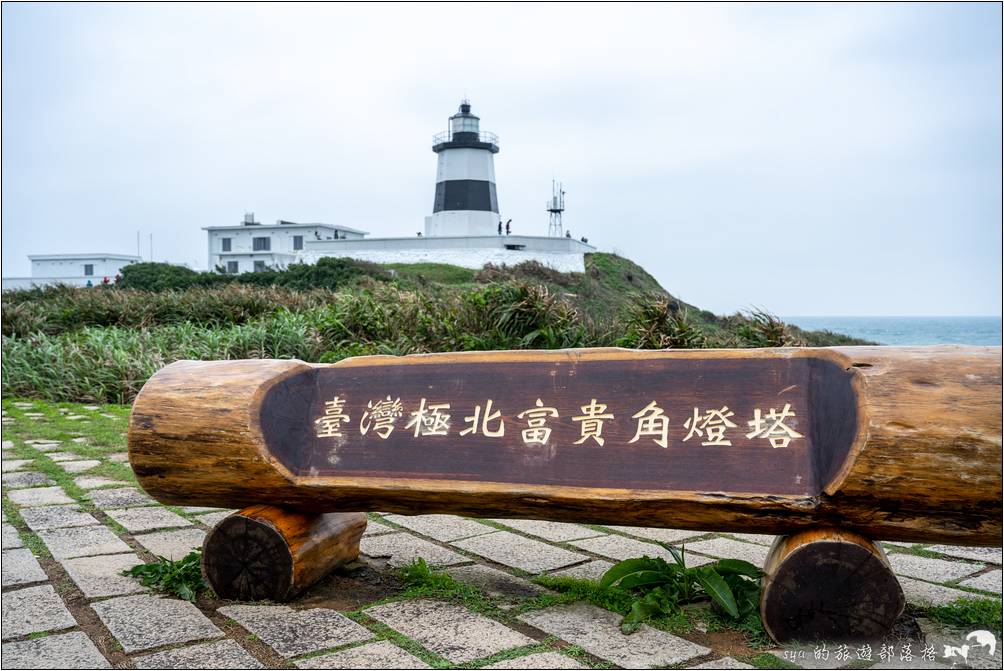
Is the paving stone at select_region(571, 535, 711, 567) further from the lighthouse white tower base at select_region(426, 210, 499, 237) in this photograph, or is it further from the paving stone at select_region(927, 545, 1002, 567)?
the lighthouse white tower base at select_region(426, 210, 499, 237)

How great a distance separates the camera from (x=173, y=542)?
12.6ft

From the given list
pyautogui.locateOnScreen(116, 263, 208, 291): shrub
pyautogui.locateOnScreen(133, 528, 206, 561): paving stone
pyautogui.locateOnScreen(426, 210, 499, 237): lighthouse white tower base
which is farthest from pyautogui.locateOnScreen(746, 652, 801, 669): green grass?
pyautogui.locateOnScreen(426, 210, 499, 237): lighthouse white tower base

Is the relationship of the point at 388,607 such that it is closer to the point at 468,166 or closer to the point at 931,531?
the point at 931,531

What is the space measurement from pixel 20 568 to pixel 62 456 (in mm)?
2621

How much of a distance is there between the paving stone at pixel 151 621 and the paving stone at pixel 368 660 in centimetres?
45

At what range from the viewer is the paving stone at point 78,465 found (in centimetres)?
539

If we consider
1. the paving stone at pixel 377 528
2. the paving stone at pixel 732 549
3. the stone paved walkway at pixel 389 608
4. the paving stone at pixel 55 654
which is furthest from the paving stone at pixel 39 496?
the paving stone at pixel 732 549

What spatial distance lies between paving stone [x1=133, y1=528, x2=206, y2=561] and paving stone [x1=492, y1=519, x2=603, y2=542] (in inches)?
56.2

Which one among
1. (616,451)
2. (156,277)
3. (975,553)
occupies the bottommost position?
(975,553)

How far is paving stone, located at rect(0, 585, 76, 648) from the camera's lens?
2.80m

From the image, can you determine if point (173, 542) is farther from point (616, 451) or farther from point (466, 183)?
point (466, 183)

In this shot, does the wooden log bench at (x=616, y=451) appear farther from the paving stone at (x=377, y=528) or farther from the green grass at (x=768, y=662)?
the paving stone at (x=377, y=528)

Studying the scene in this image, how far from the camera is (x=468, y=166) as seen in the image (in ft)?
110

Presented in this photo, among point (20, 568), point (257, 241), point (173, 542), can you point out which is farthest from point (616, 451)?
point (257, 241)
